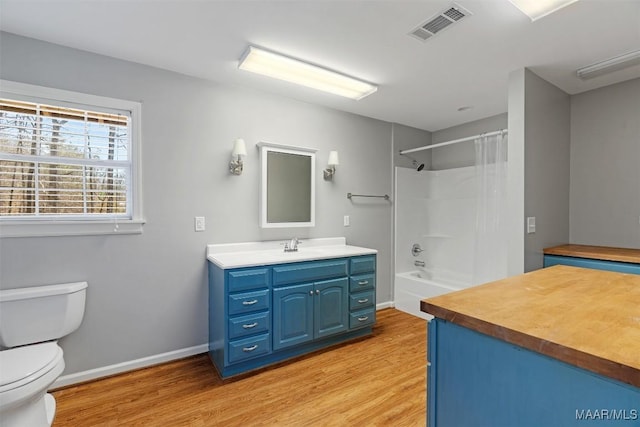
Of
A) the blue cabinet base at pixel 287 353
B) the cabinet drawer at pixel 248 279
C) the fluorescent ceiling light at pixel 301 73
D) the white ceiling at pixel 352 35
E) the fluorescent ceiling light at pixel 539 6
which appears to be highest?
the white ceiling at pixel 352 35

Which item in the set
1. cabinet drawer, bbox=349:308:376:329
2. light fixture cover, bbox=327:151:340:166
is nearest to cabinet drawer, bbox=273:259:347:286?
cabinet drawer, bbox=349:308:376:329

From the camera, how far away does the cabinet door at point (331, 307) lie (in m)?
2.54

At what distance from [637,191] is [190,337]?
3.96m

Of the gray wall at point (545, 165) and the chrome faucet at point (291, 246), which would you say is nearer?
the gray wall at point (545, 165)

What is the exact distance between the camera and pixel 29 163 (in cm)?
196

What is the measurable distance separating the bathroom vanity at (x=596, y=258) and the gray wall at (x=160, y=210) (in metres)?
2.15

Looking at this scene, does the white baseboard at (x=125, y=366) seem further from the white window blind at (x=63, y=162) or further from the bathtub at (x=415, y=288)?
the bathtub at (x=415, y=288)

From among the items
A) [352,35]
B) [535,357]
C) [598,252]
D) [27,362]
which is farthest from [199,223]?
[598,252]

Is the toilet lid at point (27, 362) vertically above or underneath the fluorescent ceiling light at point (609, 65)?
underneath

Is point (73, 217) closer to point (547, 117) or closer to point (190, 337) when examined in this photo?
point (190, 337)

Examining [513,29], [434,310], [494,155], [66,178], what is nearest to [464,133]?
[494,155]

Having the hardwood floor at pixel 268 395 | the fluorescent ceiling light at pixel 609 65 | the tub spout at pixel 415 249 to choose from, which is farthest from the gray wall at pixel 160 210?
the fluorescent ceiling light at pixel 609 65

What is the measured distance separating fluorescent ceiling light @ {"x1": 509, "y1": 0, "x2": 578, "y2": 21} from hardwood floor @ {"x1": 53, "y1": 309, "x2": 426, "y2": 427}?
2.37 meters

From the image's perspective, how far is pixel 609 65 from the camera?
2.22 meters
